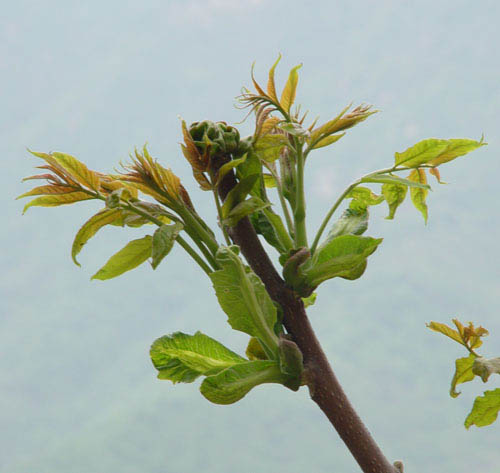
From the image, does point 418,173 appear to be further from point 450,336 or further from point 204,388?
point 204,388

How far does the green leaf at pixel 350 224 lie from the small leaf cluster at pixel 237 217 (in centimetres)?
3

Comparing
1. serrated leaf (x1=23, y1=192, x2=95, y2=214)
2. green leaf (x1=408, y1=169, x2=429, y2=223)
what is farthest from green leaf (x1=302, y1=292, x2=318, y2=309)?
serrated leaf (x1=23, y1=192, x2=95, y2=214)

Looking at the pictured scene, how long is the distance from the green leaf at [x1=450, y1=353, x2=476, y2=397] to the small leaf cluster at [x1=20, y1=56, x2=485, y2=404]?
19 cm

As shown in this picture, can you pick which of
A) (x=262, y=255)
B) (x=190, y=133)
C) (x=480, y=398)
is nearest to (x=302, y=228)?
(x=262, y=255)

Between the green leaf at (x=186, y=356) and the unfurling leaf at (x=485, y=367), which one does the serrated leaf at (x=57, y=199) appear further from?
the unfurling leaf at (x=485, y=367)

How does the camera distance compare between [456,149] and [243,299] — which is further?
[456,149]

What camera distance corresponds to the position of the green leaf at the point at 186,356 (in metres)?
0.72

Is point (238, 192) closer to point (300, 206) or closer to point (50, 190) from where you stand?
point (300, 206)

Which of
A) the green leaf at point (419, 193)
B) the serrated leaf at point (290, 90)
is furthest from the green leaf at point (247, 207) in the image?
the green leaf at point (419, 193)

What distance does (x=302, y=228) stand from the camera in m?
0.74

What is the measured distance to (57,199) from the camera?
705 millimetres

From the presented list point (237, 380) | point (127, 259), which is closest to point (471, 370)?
point (237, 380)

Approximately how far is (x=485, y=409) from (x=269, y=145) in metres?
0.43

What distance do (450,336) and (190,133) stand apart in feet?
1.31
